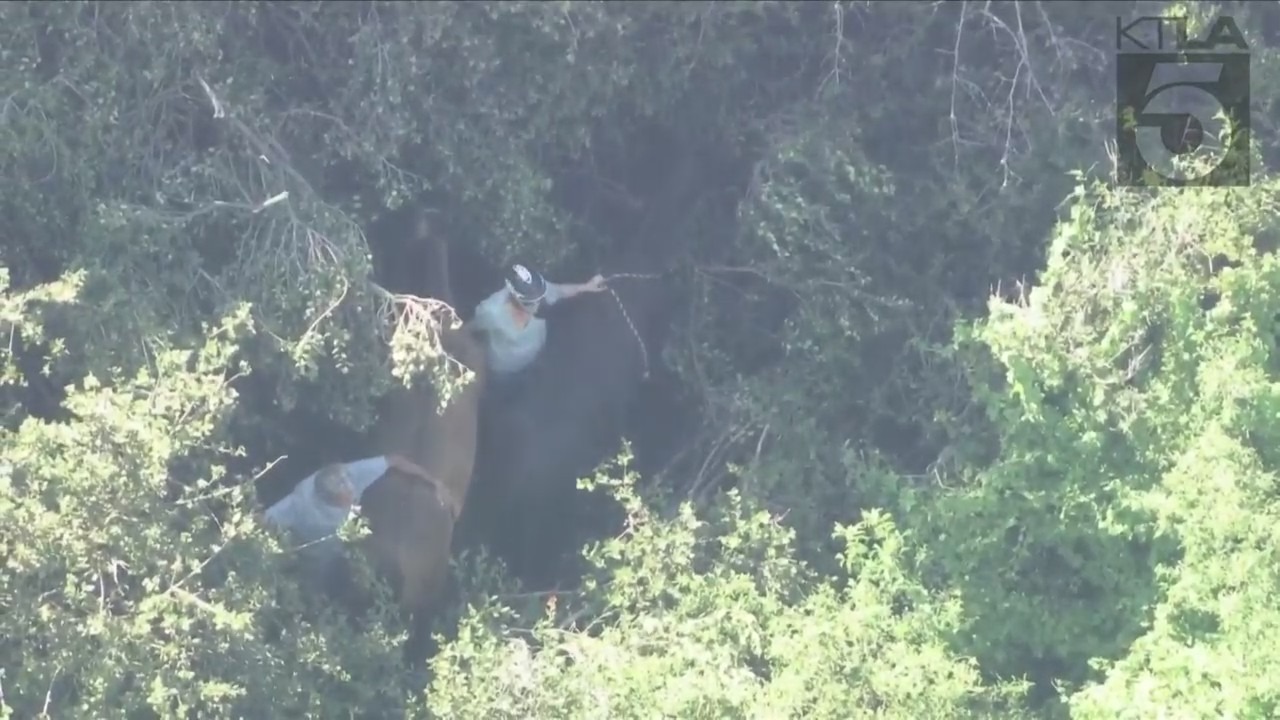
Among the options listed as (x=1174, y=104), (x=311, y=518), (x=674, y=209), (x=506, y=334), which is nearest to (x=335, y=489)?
(x=311, y=518)

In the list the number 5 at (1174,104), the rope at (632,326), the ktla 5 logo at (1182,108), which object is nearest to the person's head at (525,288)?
the rope at (632,326)

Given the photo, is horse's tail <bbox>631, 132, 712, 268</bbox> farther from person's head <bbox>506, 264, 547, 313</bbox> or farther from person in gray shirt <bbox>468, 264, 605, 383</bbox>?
person's head <bbox>506, 264, 547, 313</bbox>

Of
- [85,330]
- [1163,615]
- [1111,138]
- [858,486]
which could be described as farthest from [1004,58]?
[85,330]

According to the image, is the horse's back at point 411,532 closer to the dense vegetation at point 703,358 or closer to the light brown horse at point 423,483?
the light brown horse at point 423,483

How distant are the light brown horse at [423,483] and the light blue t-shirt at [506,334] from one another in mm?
66

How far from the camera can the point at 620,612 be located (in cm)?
412

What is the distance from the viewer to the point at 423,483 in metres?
4.20

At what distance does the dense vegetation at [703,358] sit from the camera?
3506mm

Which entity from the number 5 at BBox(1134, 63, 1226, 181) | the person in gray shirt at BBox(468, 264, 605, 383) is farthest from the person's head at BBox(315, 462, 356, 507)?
the number 5 at BBox(1134, 63, 1226, 181)

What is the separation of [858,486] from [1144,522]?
0.93 meters

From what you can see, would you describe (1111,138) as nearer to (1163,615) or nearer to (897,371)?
(897,371)

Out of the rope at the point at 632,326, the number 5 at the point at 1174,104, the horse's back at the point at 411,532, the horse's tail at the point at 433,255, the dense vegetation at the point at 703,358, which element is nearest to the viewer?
the dense vegetation at the point at 703,358

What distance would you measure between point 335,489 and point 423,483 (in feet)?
0.95

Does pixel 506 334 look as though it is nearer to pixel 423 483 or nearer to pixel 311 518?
pixel 423 483
